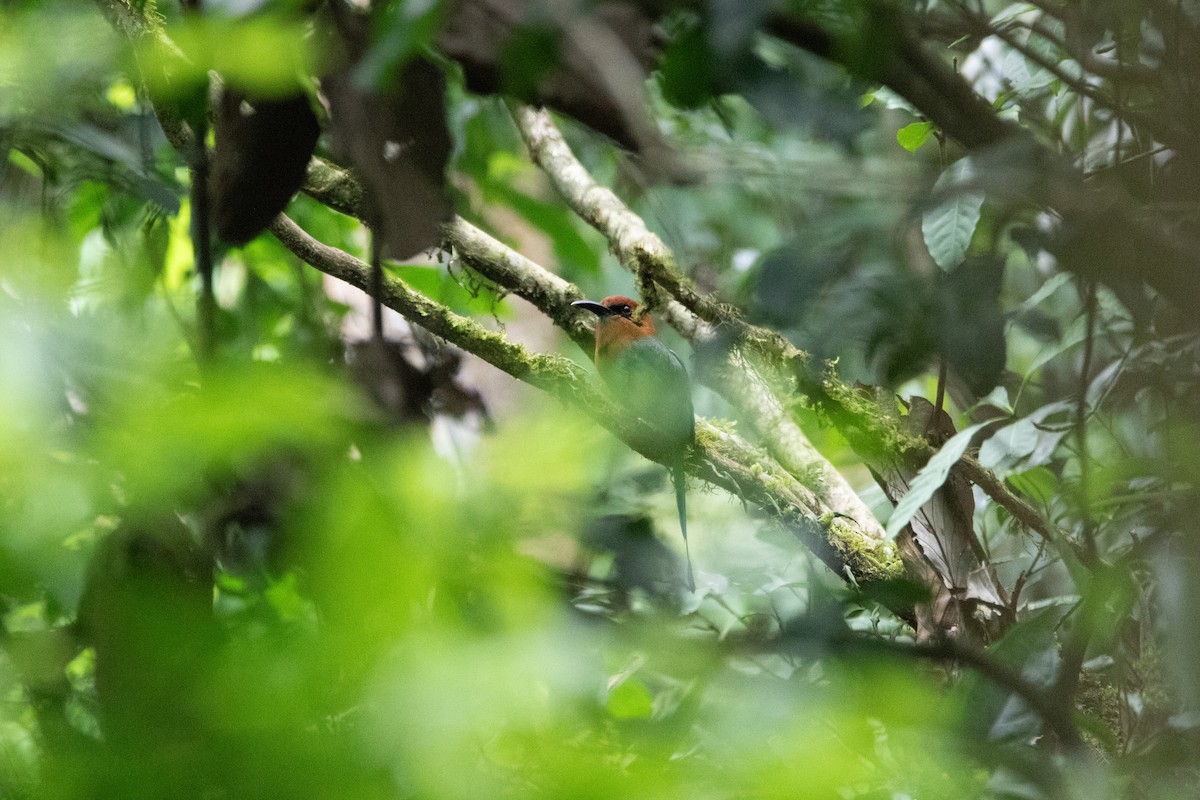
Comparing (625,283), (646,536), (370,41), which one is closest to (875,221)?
(646,536)

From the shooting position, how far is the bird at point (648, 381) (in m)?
1.44

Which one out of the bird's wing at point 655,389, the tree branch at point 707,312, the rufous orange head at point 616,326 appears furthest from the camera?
the rufous orange head at point 616,326

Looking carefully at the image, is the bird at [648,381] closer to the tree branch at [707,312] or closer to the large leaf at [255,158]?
the tree branch at [707,312]

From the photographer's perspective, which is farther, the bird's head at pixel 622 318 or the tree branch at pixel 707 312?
the bird's head at pixel 622 318

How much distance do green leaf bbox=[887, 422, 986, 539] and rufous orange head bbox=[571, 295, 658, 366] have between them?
4.10 ft

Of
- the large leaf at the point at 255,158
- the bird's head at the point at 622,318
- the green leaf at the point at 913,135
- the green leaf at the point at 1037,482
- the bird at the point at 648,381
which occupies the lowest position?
the bird's head at the point at 622,318

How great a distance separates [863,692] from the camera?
541mm

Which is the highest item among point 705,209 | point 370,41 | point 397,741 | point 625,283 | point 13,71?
point 370,41

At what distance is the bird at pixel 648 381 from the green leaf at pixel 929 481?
0.30 metres

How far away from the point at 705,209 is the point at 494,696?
306 centimetres

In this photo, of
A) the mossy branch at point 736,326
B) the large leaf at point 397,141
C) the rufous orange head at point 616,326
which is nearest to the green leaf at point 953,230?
the mossy branch at point 736,326

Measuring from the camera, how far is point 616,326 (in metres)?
3.02

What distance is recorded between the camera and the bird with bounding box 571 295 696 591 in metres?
1.44

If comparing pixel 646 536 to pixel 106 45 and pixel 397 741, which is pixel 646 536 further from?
pixel 106 45
